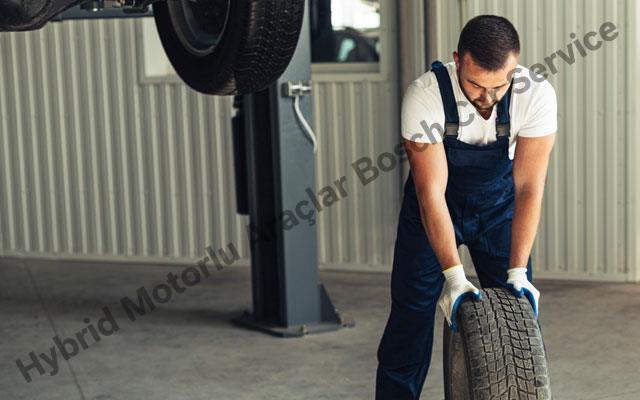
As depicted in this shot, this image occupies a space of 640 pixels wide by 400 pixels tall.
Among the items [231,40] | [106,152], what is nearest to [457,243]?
[231,40]

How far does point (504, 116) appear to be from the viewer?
117 inches

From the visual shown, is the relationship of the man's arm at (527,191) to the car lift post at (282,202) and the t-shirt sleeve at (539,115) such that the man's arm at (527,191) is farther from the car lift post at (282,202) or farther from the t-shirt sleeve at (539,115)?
the car lift post at (282,202)

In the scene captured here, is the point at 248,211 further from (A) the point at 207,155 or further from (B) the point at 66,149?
(B) the point at 66,149

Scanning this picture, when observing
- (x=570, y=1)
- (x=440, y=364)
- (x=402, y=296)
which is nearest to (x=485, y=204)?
(x=402, y=296)

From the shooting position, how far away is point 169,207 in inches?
246

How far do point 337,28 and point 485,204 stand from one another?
3065 millimetres

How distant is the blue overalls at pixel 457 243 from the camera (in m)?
3.04

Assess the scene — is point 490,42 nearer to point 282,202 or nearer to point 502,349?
point 502,349

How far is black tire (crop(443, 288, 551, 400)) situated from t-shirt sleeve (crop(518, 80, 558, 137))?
1.69ft

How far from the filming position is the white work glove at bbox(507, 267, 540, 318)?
2.75 metres

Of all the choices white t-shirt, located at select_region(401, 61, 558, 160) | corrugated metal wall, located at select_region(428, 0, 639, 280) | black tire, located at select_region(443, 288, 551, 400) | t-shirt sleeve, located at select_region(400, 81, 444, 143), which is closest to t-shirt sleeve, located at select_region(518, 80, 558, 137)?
white t-shirt, located at select_region(401, 61, 558, 160)

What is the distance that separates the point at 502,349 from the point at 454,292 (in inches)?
9.7

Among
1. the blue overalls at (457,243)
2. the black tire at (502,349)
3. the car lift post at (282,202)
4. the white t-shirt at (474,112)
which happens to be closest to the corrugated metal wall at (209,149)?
the car lift post at (282,202)

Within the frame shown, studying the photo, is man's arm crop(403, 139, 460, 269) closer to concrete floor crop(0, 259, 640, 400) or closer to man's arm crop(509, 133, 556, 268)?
man's arm crop(509, 133, 556, 268)
